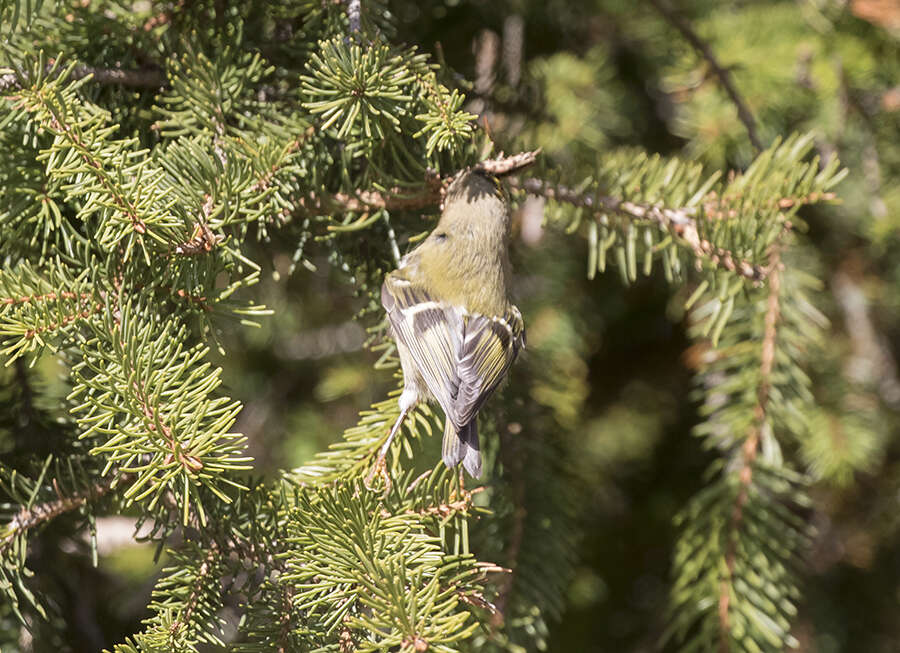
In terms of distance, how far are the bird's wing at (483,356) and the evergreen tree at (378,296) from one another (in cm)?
8

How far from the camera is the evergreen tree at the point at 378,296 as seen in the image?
809 millimetres

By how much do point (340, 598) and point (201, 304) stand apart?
34 centimetres

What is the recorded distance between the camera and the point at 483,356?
1.08 metres

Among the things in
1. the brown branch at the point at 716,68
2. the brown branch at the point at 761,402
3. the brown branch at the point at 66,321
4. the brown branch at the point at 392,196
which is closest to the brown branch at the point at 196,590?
the brown branch at the point at 66,321

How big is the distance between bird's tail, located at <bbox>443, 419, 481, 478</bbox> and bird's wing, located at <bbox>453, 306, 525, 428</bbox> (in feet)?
0.05

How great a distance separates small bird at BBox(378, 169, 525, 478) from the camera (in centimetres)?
101

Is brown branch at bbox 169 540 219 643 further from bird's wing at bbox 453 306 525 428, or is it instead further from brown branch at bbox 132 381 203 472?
bird's wing at bbox 453 306 525 428

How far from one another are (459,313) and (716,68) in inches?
25.4

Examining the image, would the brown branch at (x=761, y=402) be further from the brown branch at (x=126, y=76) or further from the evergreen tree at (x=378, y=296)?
the brown branch at (x=126, y=76)

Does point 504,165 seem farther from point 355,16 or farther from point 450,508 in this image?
point 450,508

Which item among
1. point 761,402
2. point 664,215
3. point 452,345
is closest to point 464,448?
point 452,345

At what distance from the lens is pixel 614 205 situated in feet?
3.73

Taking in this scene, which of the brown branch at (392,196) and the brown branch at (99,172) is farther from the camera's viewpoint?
the brown branch at (392,196)

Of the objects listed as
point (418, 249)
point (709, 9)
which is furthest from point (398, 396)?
point (709, 9)
